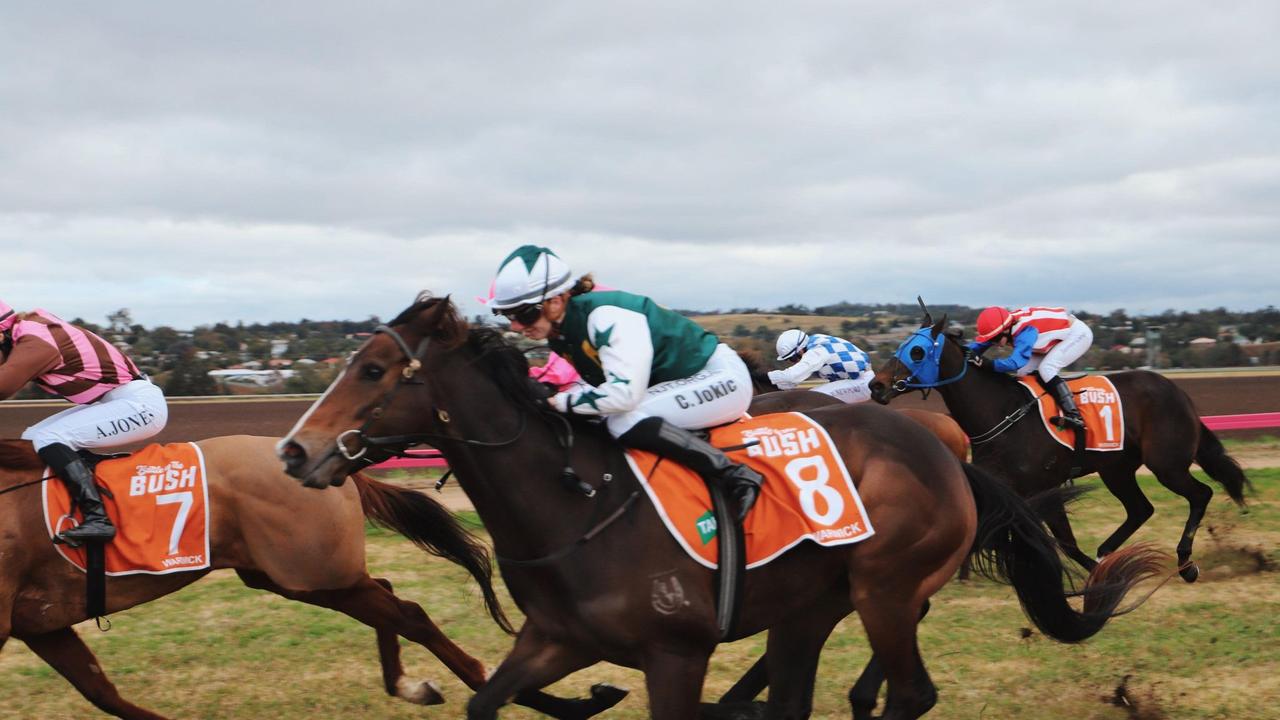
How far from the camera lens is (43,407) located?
19297 mm

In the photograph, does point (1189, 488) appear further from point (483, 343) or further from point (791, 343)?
point (483, 343)

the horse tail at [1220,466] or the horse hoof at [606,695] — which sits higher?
the horse tail at [1220,466]

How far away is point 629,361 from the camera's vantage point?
361 centimetres

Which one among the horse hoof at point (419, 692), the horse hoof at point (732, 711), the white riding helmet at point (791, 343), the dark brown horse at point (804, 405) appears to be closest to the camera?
the horse hoof at point (732, 711)

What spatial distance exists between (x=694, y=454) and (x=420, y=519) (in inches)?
85.8

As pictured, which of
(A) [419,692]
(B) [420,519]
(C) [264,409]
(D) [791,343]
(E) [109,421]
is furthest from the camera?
(C) [264,409]

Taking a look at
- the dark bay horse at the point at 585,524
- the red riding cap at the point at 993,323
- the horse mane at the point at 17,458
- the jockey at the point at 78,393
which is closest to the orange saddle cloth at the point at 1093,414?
the red riding cap at the point at 993,323

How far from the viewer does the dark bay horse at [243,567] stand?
15.4 feet

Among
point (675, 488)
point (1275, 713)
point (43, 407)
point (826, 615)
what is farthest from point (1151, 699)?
point (43, 407)

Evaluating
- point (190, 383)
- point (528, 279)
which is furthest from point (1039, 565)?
point (190, 383)

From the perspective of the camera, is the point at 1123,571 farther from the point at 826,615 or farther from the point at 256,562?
the point at 256,562

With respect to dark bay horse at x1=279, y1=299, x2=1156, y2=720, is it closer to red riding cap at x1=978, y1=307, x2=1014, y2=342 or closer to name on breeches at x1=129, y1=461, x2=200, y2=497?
name on breeches at x1=129, y1=461, x2=200, y2=497

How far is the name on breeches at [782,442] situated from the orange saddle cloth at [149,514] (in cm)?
251

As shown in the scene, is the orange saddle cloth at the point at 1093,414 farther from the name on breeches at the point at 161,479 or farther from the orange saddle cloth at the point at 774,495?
the name on breeches at the point at 161,479
